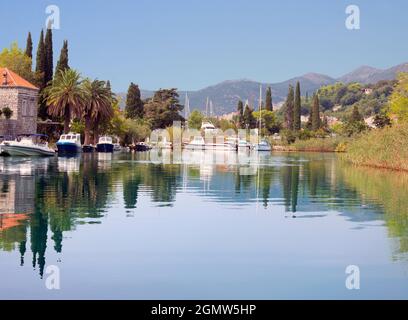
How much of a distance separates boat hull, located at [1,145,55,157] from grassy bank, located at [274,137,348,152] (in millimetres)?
50013

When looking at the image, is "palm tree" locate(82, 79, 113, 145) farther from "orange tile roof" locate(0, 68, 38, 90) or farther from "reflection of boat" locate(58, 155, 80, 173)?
"reflection of boat" locate(58, 155, 80, 173)

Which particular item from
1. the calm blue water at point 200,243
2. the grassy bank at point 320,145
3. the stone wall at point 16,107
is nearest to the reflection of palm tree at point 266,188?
the calm blue water at point 200,243

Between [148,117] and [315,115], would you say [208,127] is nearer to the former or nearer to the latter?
[148,117]

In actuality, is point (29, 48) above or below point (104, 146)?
above

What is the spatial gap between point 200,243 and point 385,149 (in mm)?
35590

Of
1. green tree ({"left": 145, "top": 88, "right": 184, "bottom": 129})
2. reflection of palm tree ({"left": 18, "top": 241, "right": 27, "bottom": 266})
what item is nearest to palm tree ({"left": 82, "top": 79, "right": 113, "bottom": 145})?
green tree ({"left": 145, "top": 88, "right": 184, "bottom": 129})

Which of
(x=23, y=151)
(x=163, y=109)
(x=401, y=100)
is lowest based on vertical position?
(x=23, y=151)

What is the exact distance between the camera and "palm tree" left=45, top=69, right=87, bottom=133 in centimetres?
7981

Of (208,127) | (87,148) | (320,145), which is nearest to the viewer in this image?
(87,148)

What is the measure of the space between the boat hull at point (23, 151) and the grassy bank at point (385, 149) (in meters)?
26.6

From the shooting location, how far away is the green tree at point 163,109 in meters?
132

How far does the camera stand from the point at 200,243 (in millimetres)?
14953

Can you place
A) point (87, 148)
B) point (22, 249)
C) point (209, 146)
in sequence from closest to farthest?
point (22, 249)
point (87, 148)
point (209, 146)

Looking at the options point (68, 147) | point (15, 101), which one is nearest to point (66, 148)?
point (68, 147)
